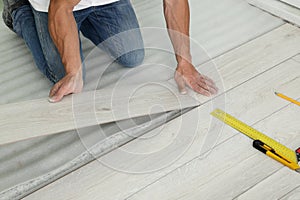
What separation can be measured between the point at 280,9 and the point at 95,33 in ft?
3.16

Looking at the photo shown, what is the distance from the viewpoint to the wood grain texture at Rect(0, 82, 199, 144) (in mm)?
1578

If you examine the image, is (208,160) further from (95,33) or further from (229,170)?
(95,33)

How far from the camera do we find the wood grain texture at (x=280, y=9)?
7.45 feet

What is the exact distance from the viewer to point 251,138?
64.0 inches

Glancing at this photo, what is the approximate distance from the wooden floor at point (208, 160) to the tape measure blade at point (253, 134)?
2cm

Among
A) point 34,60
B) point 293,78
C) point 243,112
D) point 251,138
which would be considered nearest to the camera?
point 251,138

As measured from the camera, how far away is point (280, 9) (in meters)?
2.33

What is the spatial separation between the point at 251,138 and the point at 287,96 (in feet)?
Answer: 1.01

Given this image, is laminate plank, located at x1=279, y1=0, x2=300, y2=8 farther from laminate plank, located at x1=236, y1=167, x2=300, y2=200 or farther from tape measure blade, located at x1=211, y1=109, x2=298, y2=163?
laminate plank, located at x1=236, y1=167, x2=300, y2=200

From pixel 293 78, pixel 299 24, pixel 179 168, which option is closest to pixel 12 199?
pixel 179 168

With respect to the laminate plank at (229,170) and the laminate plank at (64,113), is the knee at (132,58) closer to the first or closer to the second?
the laminate plank at (64,113)

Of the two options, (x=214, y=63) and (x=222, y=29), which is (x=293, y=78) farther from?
(x=222, y=29)

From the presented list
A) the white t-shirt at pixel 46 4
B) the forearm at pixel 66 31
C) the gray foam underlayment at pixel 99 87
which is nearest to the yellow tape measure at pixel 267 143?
the gray foam underlayment at pixel 99 87

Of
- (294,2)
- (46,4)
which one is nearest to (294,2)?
(294,2)
